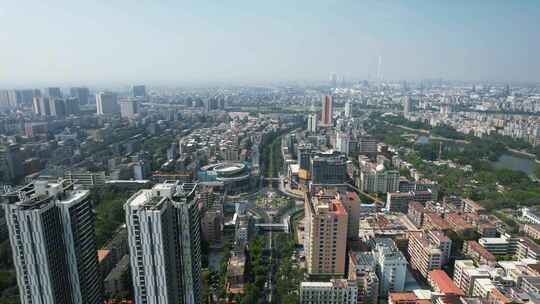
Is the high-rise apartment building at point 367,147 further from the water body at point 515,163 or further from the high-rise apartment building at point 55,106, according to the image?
the high-rise apartment building at point 55,106

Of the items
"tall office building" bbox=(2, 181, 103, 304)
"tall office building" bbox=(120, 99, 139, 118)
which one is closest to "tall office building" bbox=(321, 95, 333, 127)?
"tall office building" bbox=(120, 99, 139, 118)

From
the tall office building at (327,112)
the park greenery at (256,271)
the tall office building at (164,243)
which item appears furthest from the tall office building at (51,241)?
the tall office building at (327,112)

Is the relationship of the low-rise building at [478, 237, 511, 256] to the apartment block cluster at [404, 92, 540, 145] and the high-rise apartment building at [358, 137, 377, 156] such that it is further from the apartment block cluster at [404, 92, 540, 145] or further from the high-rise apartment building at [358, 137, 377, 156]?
the apartment block cluster at [404, 92, 540, 145]

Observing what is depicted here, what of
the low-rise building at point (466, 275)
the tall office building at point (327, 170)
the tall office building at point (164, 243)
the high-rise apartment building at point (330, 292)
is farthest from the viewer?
the tall office building at point (327, 170)

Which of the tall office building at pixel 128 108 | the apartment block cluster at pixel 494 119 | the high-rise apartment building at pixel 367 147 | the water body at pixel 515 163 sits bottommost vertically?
the water body at pixel 515 163

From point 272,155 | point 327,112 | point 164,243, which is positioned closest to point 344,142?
point 272,155

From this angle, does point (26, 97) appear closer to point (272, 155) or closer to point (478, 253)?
point (272, 155)

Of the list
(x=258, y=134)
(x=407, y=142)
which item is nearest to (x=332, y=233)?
(x=258, y=134)

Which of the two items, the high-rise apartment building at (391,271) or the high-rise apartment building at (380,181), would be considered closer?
the high-rise apartment building at (391,271)
